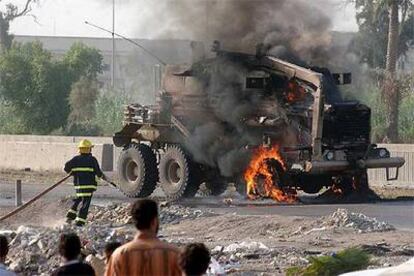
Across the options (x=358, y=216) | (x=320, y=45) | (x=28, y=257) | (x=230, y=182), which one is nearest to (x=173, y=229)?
(x=358, y=216)

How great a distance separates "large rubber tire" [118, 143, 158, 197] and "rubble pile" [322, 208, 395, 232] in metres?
8.62

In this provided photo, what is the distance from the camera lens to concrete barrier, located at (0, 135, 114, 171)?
130 ft

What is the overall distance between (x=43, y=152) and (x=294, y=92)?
17421mm

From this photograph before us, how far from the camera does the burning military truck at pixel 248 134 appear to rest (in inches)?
1026

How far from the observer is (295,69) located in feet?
86.7

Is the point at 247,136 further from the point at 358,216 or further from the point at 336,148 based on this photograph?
the point at 358,216

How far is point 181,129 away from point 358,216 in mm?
8095

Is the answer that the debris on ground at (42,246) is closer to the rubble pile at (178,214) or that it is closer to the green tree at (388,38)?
the rubble pile at (178,214)

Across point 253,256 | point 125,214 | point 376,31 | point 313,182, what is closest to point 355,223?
point 253,256

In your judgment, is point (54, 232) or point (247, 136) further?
point (247, 136)

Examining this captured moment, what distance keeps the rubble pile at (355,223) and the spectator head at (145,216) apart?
37.7 ft

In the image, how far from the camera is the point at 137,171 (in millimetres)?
29016

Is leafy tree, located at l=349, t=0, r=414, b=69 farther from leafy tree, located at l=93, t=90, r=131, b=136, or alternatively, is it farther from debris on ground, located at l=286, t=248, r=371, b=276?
debris on ground, located at l=286, t=248, r=371, b=276

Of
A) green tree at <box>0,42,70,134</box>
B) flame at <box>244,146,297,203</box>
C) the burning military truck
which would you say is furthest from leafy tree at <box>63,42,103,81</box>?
flame at <box>244,146,297,203</box>
